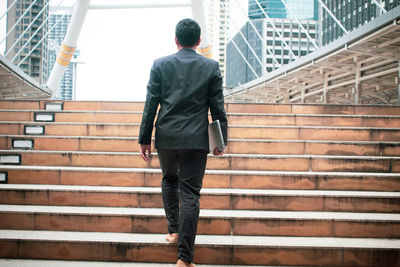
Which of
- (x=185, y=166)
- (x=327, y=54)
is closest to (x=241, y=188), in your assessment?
(x=185, y=166)

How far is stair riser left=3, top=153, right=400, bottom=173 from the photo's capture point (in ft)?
13.1

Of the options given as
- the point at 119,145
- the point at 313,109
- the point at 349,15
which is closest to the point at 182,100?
the point at 119,145

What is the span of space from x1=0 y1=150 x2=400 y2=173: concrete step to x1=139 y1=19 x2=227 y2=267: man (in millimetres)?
1606

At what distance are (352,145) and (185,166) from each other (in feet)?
8.70

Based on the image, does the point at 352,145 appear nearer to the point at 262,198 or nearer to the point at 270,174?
the point at 270,174

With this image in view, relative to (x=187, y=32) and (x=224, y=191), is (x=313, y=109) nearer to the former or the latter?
(x=224, y=191)

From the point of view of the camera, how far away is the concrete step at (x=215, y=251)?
2830 mm

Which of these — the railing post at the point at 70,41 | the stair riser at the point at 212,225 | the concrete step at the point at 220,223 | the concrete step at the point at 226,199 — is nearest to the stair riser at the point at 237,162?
the concrete step at the point at 226,199

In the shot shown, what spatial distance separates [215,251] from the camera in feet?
9.39

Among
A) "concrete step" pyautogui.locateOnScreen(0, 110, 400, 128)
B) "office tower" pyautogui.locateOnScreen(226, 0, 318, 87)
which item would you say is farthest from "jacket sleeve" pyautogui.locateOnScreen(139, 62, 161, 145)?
"office tower" pyautogui.locateOnScreen(226, 0, 318, 87)

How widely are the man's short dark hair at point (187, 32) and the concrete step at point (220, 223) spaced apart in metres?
1.49

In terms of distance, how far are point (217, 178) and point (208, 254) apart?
1054 mm

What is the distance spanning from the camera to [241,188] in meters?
3.78

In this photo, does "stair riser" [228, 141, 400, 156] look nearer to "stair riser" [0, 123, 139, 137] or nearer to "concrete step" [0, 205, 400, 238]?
"concrete step" [0, 205, 400, 238]
